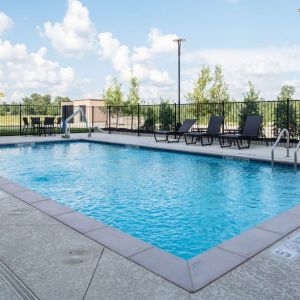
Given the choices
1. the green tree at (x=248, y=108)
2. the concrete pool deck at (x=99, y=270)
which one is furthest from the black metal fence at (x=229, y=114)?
the concrete pool deck at (x=99, y=270)

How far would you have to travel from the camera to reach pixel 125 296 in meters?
2.59

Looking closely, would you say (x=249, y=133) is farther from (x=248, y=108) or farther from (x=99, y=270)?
(x=99, y=270)

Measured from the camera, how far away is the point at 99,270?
3016mm

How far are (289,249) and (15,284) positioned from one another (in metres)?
2.50

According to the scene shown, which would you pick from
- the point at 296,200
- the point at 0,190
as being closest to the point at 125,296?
the point at 0,190

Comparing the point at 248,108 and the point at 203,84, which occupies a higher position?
A: the point at 203,84

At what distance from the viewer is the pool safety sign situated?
133 inches

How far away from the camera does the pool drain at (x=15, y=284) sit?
262cm

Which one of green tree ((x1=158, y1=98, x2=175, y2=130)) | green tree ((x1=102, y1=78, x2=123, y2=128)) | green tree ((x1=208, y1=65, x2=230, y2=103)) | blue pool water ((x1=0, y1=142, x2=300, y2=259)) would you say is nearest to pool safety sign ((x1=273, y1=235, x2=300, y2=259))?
blue pool water ((x1=0, y1=142, x2=300, y2=259))

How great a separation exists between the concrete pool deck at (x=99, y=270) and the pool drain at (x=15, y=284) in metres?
0.04

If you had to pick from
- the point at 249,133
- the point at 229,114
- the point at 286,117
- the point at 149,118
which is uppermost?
the point at 229,114

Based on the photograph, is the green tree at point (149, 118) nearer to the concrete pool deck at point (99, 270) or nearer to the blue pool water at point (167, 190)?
the blue pool water at point (167, 190)

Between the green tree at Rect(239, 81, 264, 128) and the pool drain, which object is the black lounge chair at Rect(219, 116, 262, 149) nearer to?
the green tree at Rect(239, 81, 264, 128)

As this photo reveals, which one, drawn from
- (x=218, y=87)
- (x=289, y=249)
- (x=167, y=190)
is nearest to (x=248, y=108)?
(x=167, y=190)
